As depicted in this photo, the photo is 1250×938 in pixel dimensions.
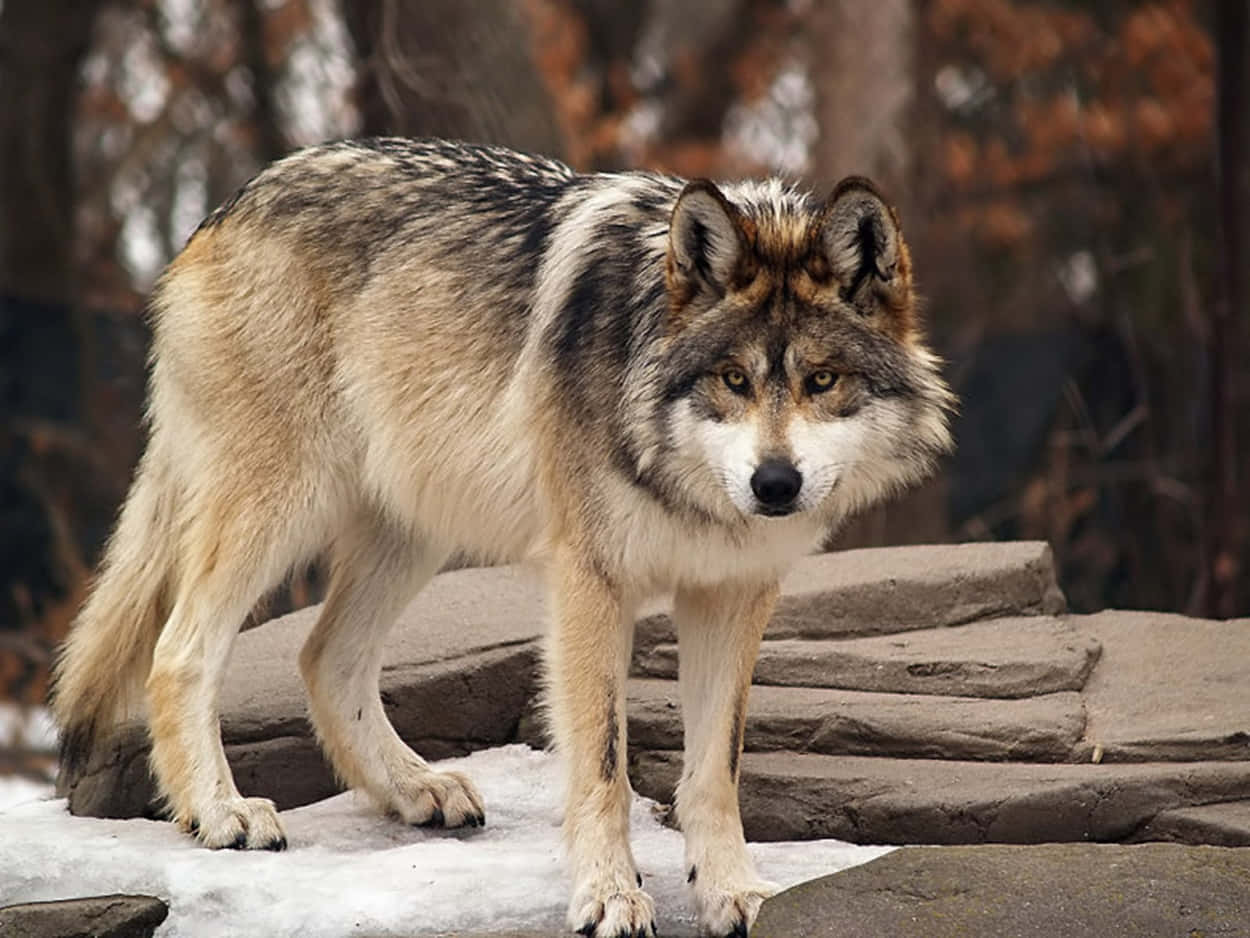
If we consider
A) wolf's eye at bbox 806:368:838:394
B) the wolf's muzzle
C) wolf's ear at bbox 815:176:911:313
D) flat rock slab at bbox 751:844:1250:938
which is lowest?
flat rock slab at bbox 751:844:1250:938

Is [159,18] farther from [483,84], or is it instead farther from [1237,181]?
[1237,181]

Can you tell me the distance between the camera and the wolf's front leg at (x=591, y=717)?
4.09 metres

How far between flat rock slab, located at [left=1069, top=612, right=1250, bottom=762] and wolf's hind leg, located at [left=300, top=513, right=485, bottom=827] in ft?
6.01

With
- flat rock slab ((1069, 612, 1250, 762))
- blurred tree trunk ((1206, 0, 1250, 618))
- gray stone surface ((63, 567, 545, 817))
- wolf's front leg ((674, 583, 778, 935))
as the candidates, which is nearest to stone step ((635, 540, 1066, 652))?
flat rock slab ((1069, 612, 1250, 762))

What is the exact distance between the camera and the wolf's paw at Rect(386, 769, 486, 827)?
484cm

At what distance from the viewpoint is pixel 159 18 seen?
13.8 metres

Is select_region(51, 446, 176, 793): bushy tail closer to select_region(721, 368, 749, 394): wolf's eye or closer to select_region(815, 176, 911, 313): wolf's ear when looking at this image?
select_region(721, 368, 749, 394): wolf's eye

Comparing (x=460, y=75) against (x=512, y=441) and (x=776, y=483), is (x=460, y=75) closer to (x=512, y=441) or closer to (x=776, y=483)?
(x=512, y=441)

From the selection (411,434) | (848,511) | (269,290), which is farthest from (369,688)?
(848,511)

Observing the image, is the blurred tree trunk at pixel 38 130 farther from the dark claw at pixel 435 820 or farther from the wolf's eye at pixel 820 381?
the wolf's eye at pixel 820 381

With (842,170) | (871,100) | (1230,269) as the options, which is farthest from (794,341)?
(871,100)

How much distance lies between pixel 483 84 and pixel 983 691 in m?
4.71

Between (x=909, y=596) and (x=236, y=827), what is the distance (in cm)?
238

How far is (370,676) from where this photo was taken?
506cm
